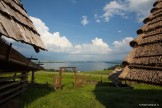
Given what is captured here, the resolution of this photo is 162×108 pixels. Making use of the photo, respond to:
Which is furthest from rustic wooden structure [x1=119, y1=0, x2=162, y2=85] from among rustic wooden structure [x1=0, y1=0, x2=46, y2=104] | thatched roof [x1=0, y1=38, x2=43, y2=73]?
thatched roof [x1=0, y1=38, x2=43, y2=73]

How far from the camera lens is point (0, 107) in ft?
31.9

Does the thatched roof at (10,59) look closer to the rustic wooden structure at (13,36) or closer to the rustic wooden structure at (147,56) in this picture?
the rustic wooden structure at (13,36)

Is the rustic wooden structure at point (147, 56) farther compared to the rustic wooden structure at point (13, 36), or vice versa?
the rustic wooden structure at point (147, 56)

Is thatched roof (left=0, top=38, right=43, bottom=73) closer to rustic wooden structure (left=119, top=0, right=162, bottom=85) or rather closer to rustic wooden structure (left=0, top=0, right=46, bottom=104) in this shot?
rustic wooden structure (left=0, top=0, right=46, bottom=104)

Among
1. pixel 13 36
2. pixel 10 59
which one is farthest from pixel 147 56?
pixel 10 59

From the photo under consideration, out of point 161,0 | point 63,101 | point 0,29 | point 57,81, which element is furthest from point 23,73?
point 57,81

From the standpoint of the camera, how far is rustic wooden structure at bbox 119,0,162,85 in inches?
310

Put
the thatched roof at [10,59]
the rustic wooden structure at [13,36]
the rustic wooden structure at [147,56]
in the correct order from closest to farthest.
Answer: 1. the rustic wooden structure at [13,36]
2. the rustic wooden structure at [147,56]
3. the thatched roof at [10,59]

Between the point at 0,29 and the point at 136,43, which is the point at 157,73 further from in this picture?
the point at 0,29

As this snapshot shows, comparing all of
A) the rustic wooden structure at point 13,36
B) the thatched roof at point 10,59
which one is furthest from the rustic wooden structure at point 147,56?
the thatched roof at point 10,59

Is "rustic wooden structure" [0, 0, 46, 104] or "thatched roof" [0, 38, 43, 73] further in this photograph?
Answer: "thatched roof" [0, 38, 43, 73]

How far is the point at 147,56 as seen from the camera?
870cm

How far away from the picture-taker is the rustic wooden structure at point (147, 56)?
7871 mm

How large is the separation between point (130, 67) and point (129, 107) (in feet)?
17.7
